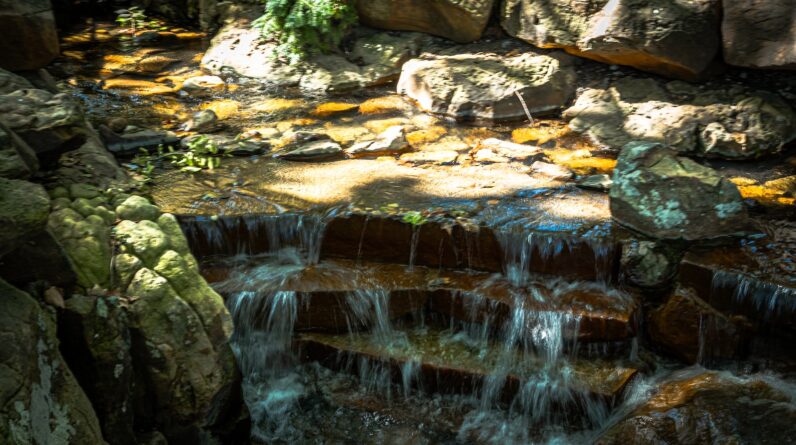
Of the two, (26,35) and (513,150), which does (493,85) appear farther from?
(26,35)

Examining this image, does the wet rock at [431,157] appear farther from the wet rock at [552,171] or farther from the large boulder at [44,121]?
the large boulder at [44,121]

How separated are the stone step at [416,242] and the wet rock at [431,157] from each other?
3.60ft

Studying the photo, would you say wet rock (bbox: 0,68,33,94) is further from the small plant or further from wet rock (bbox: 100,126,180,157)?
the small plant

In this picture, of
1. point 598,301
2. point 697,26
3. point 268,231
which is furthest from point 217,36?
point 598,301

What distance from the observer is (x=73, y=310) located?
2.83 m

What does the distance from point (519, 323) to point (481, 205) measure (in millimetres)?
969

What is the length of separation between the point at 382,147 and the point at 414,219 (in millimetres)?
1335

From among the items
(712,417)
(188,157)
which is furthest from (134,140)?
(712,417)

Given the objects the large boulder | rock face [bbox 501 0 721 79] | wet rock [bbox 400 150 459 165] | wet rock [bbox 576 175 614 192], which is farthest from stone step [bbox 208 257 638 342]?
rock face [bbox 501 0 721 79]

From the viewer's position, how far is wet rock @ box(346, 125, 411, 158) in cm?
561

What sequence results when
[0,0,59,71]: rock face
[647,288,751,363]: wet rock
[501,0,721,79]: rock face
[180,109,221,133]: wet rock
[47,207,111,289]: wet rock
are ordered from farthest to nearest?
[180,109,221,133]: wet rock → [501,0,721,79]: rock face → [0,0,59,71]: rock face → [647,288,751,363]: wet rock → [47,207,111,289]: wet rock

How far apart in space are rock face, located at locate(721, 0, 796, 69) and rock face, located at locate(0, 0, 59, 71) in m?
5.18

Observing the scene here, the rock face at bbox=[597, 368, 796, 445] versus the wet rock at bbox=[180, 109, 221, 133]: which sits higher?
the wet rock at bbox=[180, 109, 221, 133]

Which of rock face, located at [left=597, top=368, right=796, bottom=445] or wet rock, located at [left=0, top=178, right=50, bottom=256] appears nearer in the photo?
wet rock, located at [left=0, top=178, right=50, bottom=256]
